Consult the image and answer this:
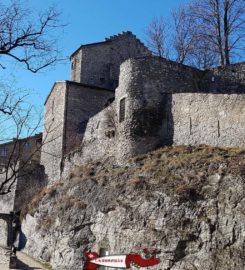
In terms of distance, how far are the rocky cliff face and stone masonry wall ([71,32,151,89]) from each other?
1278cm

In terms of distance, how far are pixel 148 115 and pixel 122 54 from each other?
1610 centimetres

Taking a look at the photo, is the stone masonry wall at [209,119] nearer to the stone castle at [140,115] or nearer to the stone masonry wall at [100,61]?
the stone castle at [140,115]

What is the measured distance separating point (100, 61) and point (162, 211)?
20.2m

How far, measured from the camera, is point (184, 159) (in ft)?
57.8

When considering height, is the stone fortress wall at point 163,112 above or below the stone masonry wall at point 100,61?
below

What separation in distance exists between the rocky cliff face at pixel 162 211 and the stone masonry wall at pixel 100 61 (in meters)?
12.8

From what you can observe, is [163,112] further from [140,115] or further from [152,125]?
[140,115]

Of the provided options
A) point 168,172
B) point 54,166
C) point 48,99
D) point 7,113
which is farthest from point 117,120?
point 48,99

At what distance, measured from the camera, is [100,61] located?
3453 cm

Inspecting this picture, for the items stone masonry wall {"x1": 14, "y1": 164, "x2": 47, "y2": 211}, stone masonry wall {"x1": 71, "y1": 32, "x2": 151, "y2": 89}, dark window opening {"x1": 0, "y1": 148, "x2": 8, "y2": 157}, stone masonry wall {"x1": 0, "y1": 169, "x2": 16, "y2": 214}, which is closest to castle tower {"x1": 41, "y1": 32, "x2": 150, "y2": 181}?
stone masonry wall {"x1": 71, "y1": 32, "x2": 151, "y2": 89}

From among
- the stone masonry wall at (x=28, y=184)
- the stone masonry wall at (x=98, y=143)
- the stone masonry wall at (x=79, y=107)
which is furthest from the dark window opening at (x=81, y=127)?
the stone masonry wall at (x=28, y=184)

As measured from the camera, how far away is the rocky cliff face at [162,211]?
48.3ft

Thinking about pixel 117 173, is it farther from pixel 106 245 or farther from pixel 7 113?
pixel 7 113

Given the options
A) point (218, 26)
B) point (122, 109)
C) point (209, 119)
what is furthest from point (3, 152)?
point (209, 119)
